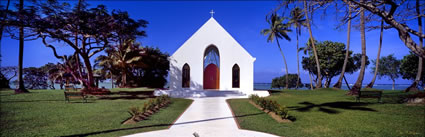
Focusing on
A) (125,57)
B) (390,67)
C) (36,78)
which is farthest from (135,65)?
(390,67)

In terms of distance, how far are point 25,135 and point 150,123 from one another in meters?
3.25

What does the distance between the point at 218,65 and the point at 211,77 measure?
1344 mm

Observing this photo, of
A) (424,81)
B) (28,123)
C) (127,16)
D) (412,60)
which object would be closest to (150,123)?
(28,123)

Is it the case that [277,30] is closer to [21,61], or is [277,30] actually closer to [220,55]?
[220,55]

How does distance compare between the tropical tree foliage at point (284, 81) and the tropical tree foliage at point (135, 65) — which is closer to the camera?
the tropical tree foliage at point (135, 65)

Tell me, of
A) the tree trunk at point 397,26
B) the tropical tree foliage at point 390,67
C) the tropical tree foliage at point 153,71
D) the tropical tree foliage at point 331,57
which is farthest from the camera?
the tropical tree foliage at point 390,67

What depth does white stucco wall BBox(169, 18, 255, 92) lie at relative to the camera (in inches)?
783

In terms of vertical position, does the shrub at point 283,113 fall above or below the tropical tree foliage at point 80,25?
below

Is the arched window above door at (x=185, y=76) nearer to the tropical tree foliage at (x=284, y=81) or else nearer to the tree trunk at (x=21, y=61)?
the tree trunk at (x=21, y=61)

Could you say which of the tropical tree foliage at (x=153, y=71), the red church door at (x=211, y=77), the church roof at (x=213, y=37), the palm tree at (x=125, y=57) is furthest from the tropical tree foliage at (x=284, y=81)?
the palm tree at (x=125, y=57)

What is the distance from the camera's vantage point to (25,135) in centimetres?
565

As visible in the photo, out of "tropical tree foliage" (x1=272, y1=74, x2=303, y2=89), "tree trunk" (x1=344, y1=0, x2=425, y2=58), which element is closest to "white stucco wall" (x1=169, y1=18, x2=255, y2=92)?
"tree trunk" (x1=344, y1=0, x2=425, y2=58)

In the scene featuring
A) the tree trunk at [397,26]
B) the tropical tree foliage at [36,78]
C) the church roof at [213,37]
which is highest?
the church roof at [213,37]

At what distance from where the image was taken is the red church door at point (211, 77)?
20.5 meters
